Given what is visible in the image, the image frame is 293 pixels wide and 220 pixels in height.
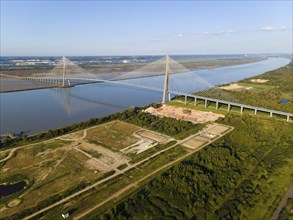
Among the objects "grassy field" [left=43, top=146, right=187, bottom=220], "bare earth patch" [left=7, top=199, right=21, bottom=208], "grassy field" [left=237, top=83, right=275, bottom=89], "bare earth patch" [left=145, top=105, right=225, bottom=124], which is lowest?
"bare earth patch" [left=7, top=199, right=21, bottom=208]

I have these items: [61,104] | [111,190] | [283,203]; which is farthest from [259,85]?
[111,190]

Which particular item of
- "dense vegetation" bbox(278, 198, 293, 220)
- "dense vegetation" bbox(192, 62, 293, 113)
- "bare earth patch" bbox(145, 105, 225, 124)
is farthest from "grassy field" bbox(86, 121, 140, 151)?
"dense vegetation" bbox(192, 62, 293, 113)

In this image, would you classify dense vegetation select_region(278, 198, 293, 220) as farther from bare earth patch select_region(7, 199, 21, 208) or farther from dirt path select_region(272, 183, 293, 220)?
bare earth patch select_region(7, 199, 21, 208)

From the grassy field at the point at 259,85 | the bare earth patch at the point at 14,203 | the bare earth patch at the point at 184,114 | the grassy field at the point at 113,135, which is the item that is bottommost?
the bare earth patch at the point at 14,203

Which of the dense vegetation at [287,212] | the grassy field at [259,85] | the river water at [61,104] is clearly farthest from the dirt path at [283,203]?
the grassy field at [259,85]

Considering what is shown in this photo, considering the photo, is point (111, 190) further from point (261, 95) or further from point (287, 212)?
point (261, 95)

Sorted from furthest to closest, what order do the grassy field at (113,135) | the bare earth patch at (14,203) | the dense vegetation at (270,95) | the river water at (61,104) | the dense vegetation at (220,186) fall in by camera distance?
the dense vegetation at (270,95) → the river water at (61,104) → the grassy field at (113,135) → the bare earth patch at (14,203) → the dense vegetation at (220,186)

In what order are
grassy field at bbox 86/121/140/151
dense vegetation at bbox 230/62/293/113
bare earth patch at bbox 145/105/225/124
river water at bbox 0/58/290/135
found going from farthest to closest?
dense vegetation at bbox 230/62/293/113, bare earth patch at bbox 145/105/225/124, river water at bbox 0/58/290/135, grassy field at bbox 86/121/140/151

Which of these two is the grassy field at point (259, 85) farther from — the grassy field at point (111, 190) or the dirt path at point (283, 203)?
the dirt path at point (283, 203)
